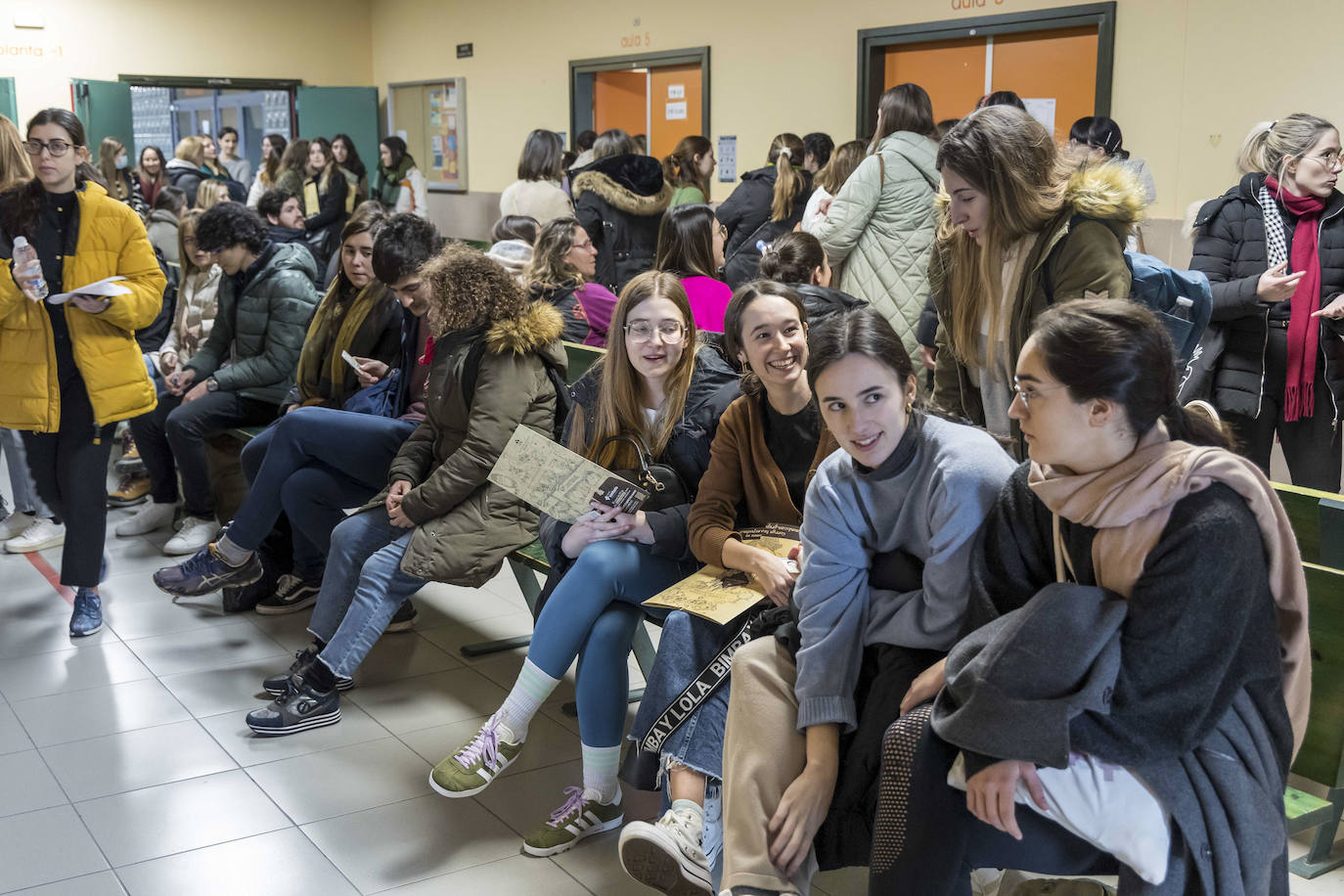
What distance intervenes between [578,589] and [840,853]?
3.16 feet

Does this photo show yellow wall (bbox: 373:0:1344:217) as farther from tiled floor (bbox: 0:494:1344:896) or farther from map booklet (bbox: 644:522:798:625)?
map booklet (bbox: 644:522:798:625)

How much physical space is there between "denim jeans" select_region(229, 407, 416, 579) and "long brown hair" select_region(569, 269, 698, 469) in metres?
1.06

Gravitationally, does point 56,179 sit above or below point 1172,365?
above

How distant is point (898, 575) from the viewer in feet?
6.97

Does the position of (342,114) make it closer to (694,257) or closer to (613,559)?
(694,257)

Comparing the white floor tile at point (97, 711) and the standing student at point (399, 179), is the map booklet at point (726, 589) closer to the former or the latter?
the white floor tile at point (97, 711)

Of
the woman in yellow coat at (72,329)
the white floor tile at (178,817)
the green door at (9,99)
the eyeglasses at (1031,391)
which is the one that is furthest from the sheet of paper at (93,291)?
the green door at (9,99)

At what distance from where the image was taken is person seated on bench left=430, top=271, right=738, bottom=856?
2777 mm

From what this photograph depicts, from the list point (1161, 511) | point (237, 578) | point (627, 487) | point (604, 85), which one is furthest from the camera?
point (604, 85)

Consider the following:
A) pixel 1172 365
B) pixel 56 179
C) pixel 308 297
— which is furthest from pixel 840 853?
pixel 308 297

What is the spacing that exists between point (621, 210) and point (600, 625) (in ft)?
12.9

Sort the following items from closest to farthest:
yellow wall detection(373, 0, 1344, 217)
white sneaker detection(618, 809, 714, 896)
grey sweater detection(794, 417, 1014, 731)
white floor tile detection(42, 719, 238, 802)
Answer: grey sweater detection(794, 417, 1014, 731), white sneaker detection(618, 809, 714, 896), white floor tile detection(42, 719, 238, 802), yellow wall detection(373, 0, 1344, 217)

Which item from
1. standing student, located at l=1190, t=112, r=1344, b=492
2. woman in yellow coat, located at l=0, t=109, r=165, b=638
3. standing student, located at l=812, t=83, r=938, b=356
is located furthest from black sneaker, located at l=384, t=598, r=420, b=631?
standing student, located at l=1190, t=112, r=1344, b=492

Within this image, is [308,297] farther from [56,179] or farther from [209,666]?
[209,666]
